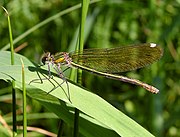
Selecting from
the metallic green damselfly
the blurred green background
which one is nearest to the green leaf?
the metallic green damselfly

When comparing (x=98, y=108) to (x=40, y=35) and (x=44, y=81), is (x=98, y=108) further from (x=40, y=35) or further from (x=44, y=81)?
(x=40, y=35)

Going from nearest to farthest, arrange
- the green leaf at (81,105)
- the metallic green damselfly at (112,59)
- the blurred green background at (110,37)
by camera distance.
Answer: the green leaf at (81,105), the metallic green damselfly at (112,59), the blurred green background at (110,37)

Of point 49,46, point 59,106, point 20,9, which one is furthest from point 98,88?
point 59,106

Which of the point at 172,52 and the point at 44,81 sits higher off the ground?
the point at 44,81

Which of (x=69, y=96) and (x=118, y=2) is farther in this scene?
(x=118, y=2)

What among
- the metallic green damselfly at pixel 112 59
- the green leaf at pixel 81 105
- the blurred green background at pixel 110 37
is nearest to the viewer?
A: the green leaf at pixel 81 105

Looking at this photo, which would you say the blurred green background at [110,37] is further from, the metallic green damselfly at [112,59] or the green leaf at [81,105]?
the green leaf at [81,105]

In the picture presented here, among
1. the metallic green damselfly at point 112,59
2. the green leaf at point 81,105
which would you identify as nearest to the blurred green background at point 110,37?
the metallic green damselfly at point 112,59
